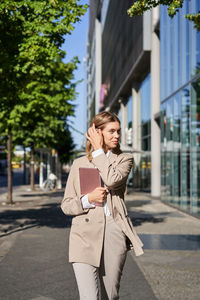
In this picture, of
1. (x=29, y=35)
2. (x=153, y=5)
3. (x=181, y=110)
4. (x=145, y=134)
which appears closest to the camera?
(x=153, y=5)

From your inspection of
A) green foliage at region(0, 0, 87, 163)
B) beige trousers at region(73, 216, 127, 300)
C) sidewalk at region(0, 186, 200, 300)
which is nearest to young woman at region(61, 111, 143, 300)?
beige trousers at region(73, 216, 127, 300)

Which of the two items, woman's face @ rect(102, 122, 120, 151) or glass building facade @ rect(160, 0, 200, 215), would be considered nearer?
woman's face @ rect(102, 122, 120, 151)

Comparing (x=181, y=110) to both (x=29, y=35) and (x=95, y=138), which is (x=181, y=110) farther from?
(x=95, y=138)

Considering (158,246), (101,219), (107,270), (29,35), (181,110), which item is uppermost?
(29,35)

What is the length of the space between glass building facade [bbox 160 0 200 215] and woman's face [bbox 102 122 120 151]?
35.1 feet

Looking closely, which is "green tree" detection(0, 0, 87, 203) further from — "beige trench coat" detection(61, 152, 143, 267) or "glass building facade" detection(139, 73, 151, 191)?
"glass building facade" detection(139, 73, 151, 191)

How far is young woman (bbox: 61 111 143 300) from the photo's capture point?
9.73 feet

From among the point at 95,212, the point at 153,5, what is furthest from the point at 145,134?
the point at 95,212

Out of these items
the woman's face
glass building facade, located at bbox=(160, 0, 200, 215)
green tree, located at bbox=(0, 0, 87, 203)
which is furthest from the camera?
glass building facade, located at bbox=(160, 0, 200, 215)

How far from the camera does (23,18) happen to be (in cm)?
965

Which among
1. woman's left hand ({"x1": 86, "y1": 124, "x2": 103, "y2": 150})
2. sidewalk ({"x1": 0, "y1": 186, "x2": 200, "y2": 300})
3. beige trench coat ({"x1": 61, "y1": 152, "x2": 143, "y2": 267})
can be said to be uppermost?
woman's left hand ({"x1": 86, "y1": 124, "x2": 103, "y2": 150})

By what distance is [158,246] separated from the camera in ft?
27.7

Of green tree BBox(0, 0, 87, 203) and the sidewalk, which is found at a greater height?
green tree BBox(0, 0, 87, 203)

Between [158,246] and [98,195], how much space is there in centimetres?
578
